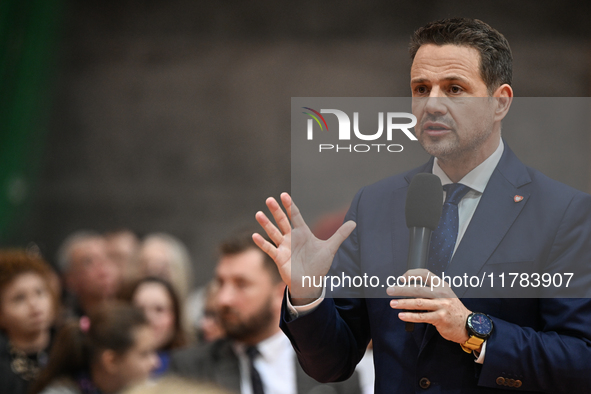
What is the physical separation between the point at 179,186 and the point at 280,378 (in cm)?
266

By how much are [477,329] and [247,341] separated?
241 centimetres

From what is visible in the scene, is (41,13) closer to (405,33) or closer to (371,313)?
(405,33)

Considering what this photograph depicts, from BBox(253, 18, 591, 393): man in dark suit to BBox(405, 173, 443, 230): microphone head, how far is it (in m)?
0.03

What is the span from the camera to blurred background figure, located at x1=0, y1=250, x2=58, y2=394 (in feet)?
12.3

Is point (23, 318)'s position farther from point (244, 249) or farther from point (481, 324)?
point (481, 324)

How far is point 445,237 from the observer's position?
1557mm

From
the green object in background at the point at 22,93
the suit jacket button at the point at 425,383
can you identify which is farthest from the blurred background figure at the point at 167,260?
the suit jacket button at the point at 425,383

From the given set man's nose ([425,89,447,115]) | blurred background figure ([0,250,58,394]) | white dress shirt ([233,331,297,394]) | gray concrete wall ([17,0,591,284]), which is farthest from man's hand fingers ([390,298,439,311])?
gray concrete wall ([17,0,591,284])

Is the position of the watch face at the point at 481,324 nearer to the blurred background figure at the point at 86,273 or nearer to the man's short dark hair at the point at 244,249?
the man's short dark hair at the point at 244,249

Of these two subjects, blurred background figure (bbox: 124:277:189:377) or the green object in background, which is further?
the green object in background

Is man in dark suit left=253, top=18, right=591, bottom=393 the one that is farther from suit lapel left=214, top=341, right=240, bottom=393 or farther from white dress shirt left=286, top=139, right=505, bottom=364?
suit lapel left=214, top=341, right=240, bottom=393

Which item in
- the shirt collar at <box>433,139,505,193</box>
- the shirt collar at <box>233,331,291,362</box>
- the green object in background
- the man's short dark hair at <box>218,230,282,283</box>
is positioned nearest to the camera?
the shirt collar at <box>433,139,505,193</box>

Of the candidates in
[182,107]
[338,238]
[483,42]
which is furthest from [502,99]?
[182,107]

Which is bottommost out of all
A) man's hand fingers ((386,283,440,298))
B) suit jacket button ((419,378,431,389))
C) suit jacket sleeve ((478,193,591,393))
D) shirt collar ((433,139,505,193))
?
Answer: suit jacket button ((419,378,431,389))
